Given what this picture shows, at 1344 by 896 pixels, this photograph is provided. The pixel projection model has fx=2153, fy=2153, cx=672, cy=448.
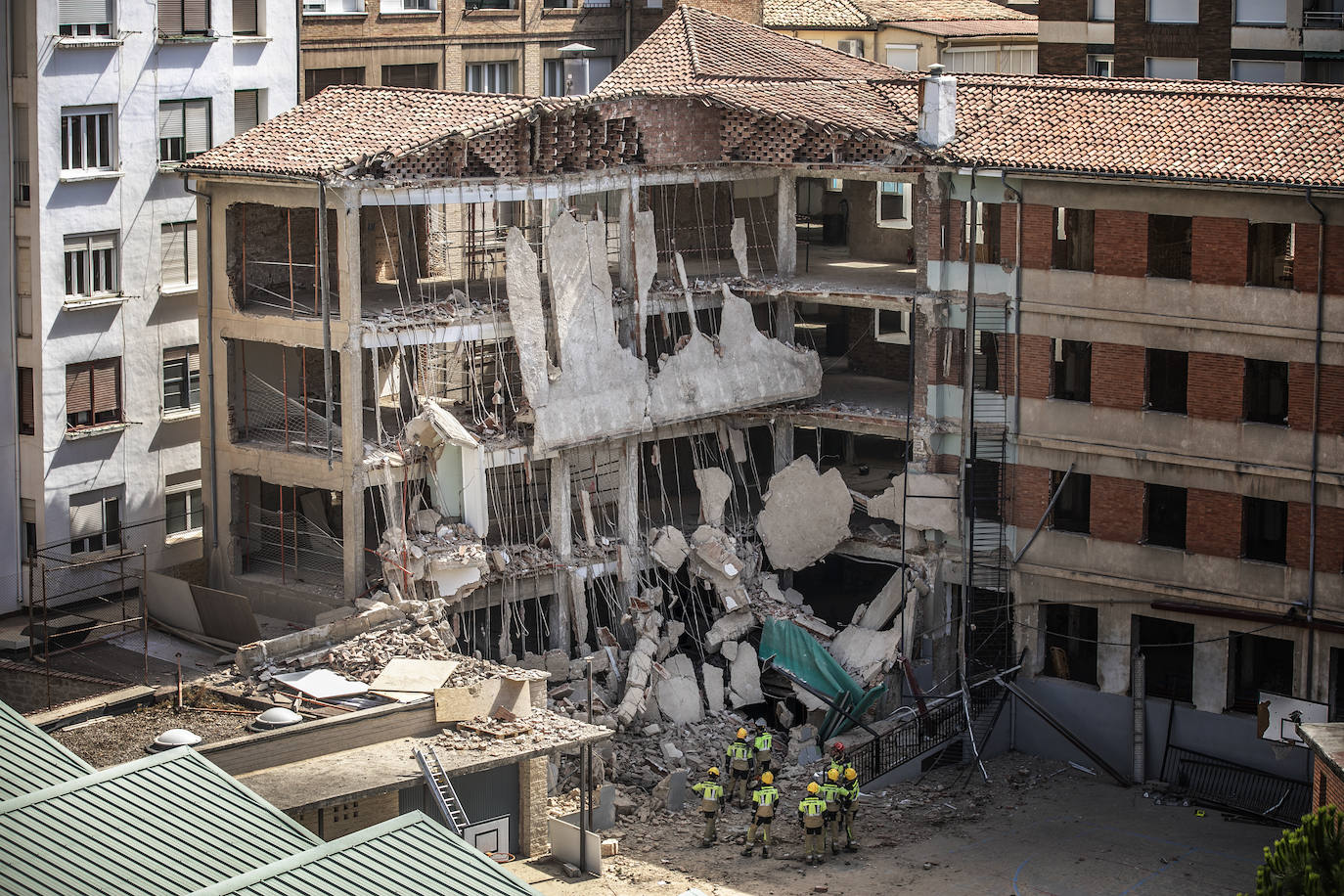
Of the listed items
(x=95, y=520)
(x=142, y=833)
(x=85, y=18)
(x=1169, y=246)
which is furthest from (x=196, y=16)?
(x=142, y=833)

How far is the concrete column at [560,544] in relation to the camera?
47938mm

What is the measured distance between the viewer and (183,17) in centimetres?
5209

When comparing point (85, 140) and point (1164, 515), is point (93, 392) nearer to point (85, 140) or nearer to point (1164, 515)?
point (85, 140)

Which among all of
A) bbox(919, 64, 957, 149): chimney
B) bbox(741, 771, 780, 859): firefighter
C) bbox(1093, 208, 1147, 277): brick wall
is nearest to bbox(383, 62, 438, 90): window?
bbox(919, 64, 957, 149): chimney

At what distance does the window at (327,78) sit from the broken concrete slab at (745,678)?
20.5 m

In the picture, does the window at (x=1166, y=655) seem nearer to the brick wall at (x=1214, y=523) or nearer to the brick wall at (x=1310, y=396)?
the brick wall at (x=1214, y=523)

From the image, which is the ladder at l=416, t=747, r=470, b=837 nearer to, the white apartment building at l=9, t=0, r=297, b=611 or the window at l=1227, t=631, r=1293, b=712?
the white apartment building at l=9, t=0, r=297, b=611

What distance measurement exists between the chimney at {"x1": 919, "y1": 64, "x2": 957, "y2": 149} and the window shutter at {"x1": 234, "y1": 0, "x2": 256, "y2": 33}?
17613mm

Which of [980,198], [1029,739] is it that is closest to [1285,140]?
[980,198]

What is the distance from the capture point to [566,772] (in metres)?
44.0

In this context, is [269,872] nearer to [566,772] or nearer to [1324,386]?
[566,772]

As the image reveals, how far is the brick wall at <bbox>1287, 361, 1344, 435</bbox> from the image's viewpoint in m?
43.1

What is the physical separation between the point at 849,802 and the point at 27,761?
59.4 feet

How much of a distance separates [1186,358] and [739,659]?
40.0 feet
